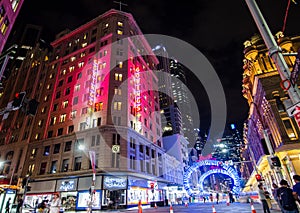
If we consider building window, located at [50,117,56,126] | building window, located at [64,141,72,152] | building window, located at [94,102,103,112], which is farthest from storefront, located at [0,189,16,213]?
building window, located at [50,117,56,126]

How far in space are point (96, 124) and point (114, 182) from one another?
36.8 ft

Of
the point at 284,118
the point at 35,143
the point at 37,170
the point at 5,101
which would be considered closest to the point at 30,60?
the point at 5,101

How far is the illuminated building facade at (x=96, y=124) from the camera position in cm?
3234

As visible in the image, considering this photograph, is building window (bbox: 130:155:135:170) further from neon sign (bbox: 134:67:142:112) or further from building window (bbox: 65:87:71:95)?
building window (bbox: 65:87:71:95)

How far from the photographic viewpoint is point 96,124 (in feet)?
118

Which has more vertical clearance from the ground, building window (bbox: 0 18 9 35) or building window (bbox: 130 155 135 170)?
building window (bbox: 0 18 9 35)

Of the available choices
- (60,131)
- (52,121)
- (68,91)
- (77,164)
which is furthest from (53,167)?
(68,91)

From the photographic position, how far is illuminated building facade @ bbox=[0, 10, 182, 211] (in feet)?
106

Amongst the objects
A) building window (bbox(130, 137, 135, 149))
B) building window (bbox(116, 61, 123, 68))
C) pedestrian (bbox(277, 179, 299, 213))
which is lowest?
pedestrian (bbox(277, 179, 299, 213))

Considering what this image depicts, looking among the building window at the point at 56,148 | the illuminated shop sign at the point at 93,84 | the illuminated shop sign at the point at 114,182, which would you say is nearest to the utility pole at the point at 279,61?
the illuminated shop sign at the point at 114,182

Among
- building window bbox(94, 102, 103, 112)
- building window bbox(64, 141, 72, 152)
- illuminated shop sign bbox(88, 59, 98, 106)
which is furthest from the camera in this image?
illuminated shop sign bbox(88, 59, 98, 106)

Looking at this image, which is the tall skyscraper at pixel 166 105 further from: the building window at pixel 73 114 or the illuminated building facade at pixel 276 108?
the illuminated building facade at pixel 276 108

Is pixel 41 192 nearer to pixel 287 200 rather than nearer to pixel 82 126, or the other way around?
pixel 82 126

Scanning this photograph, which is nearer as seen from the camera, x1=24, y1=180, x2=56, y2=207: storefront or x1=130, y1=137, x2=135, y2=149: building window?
x1=24, y1=180, x2=56, y2=207: storefront
